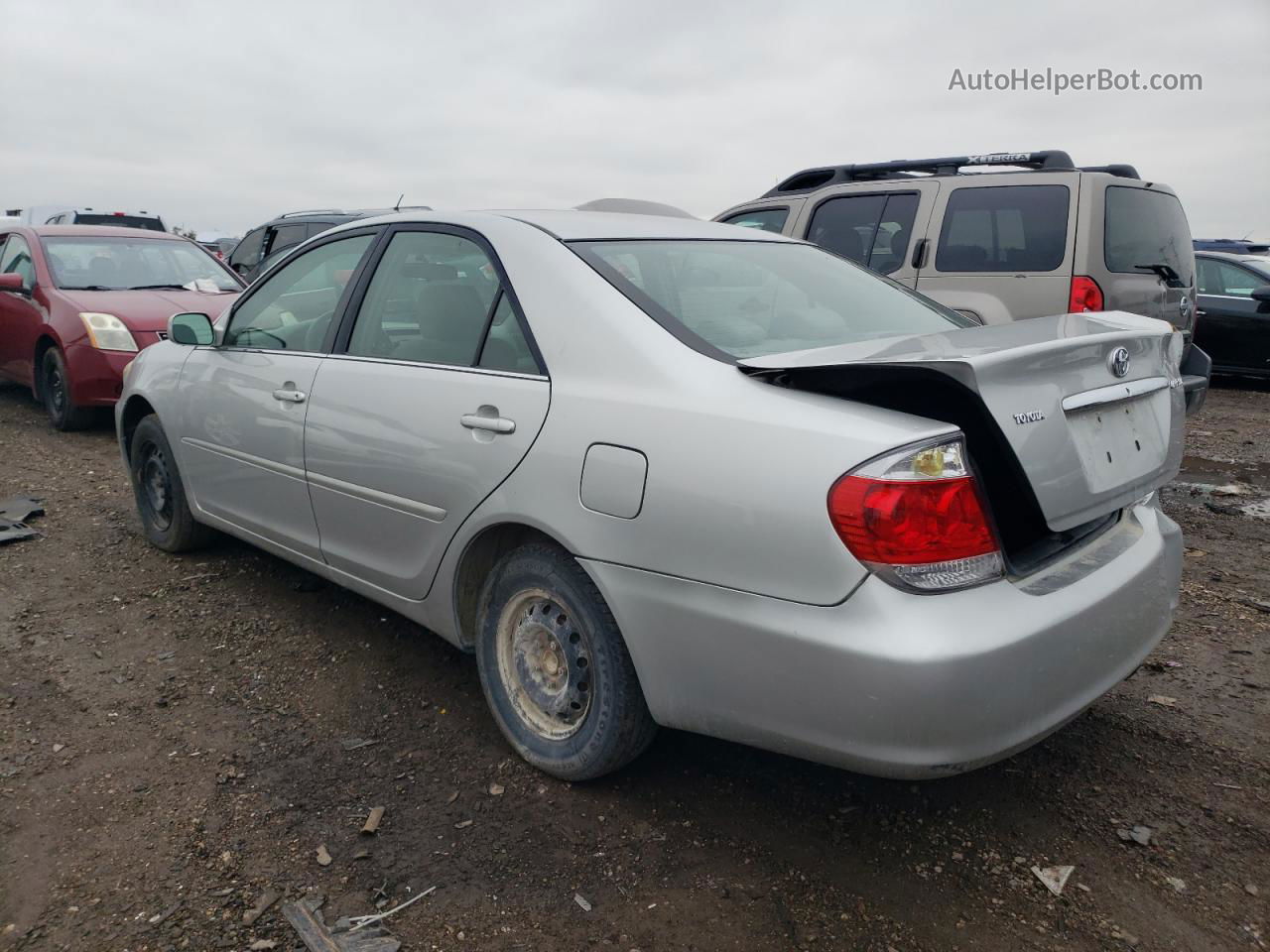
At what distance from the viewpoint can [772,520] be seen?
7.08 feet

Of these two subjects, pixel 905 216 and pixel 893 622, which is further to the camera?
pixel 905 216

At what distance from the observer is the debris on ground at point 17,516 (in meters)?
5.10

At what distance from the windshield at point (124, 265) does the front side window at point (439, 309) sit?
4.98 metres

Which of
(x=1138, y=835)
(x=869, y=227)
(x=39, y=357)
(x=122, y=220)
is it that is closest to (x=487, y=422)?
(x=1138, y=835)

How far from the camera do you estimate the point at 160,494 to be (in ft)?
15.9

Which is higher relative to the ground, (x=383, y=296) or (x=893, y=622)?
(x=383, y=296)

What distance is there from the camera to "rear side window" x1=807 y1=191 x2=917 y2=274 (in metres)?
6.81

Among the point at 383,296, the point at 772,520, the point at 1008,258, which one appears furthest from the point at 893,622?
the point at 1008,258

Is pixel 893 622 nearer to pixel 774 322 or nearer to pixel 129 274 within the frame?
pixel 774 322

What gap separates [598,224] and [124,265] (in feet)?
21.8

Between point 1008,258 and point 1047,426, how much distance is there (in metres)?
4.47

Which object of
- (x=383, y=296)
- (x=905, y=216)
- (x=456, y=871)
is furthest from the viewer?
(x=905, y=216)

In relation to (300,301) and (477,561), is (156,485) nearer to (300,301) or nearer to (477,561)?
(300,301)

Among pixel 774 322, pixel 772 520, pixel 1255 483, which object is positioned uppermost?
pixel 774 322
